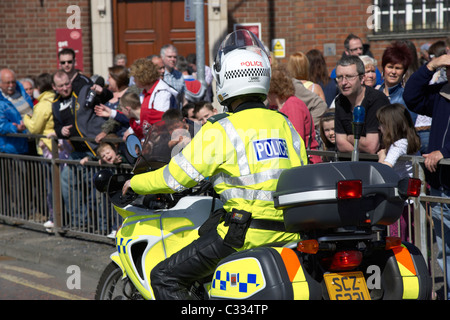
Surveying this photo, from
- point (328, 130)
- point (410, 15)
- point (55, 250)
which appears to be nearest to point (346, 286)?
point (328, 130)

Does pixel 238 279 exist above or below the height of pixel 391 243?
below

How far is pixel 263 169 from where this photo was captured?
3635mm

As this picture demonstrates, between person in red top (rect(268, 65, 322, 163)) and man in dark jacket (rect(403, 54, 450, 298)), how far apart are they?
110cm

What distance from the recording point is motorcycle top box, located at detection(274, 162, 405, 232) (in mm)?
3223

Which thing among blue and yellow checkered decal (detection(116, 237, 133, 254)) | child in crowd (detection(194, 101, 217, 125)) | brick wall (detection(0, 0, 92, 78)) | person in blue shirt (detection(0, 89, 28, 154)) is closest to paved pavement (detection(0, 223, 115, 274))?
person in blue shirt (detection(0, 89, 28, 154))

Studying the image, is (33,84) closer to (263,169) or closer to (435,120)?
(435,120)

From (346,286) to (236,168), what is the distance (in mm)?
812

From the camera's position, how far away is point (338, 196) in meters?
3.17

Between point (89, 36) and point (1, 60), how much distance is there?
75.7 inches

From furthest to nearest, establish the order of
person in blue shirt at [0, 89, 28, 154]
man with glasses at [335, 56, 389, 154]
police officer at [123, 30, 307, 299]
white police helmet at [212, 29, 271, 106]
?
1. person in blue shirt at [0, 89, 28, 154]
2. man with glasses at [335, 56, 389, 154]
3. white police helmet at [212, 29, 271, 106]
4. police officer at [123, 30, 307, 299]

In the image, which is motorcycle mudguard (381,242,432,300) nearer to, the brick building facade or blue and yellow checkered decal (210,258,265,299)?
blue and yellow checkered decal (210,258,265,299)

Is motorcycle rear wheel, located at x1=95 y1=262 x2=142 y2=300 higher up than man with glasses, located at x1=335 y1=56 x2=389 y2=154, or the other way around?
man with glasses, located at x1=335 y1=56 x2=389 y2=154

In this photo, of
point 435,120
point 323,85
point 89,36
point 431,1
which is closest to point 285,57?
point 431,1

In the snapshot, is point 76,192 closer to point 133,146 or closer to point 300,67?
point 300,67
